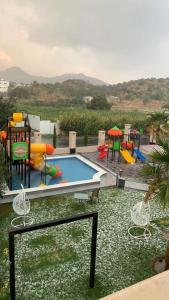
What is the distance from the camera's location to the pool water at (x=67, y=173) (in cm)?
1494

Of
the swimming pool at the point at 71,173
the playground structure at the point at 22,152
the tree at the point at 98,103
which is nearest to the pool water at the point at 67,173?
the swimming pool at the point at 71,173

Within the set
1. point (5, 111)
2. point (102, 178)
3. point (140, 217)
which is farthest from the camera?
point (5, 111)

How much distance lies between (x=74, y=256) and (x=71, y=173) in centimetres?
860

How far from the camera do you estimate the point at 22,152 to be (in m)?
12.7

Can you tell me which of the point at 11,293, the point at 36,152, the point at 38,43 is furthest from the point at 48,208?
the point at 38,43

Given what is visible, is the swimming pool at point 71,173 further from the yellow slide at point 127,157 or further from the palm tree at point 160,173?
the palm tree at point 160,173

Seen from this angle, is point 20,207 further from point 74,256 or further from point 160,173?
point 160,173

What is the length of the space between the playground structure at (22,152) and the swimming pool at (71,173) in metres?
0.29

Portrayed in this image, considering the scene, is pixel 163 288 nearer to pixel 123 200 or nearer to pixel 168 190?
pixel 168 190

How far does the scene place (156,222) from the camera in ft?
35.4

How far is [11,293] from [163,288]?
3879 mm

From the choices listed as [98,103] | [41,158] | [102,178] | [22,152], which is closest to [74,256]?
[22,152]

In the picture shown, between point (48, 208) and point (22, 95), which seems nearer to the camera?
point (48, 208)

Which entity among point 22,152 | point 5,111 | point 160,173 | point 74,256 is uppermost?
point 5,111
